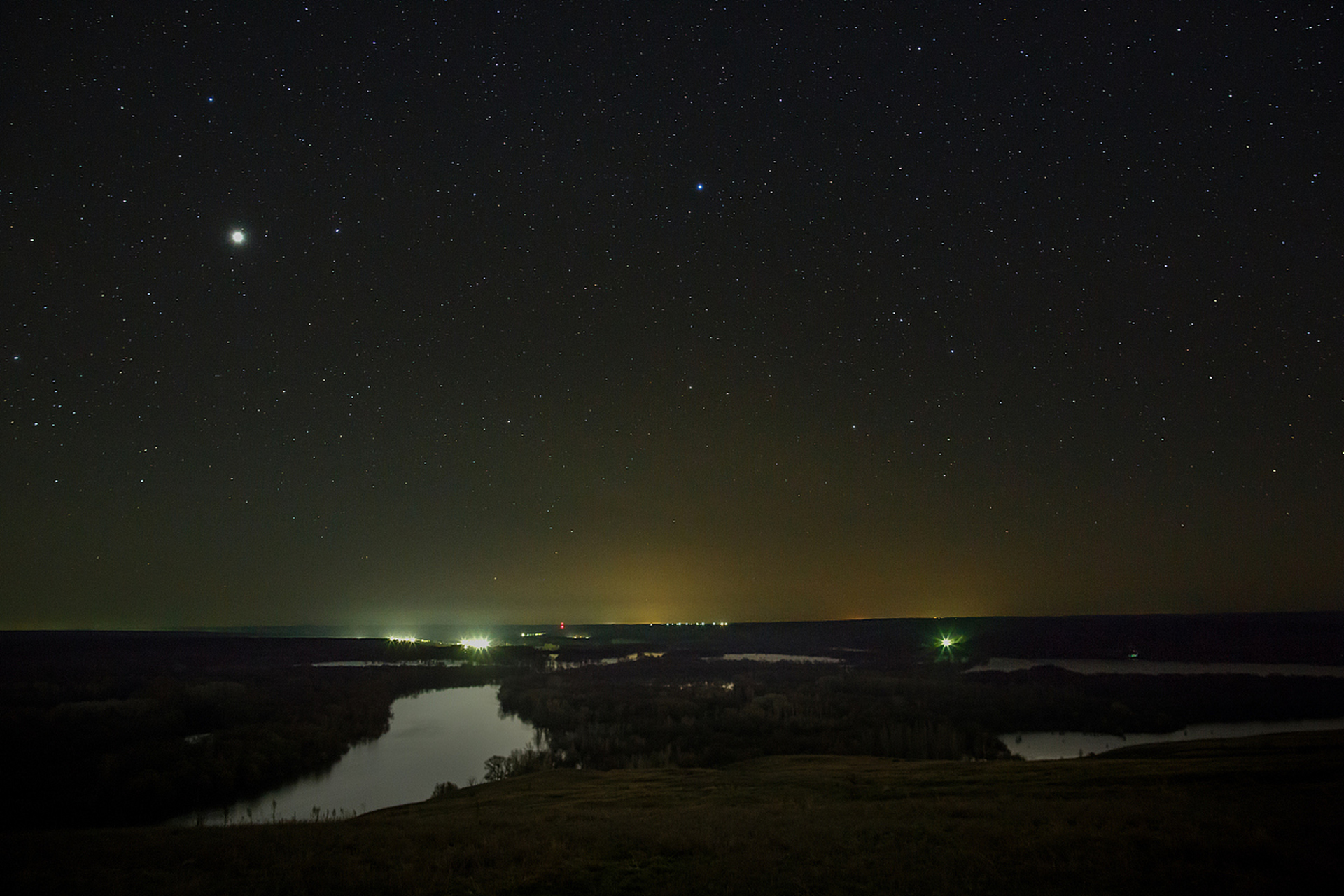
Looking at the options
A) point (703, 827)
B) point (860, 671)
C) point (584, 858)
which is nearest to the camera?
point (584, 858)

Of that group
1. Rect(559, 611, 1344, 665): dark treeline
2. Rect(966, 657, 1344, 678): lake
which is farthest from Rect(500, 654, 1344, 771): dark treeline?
Rect(559, 611, 1344, 665): dark treeline

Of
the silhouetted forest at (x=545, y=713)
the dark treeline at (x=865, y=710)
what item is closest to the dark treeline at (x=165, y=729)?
the silhouetted forest at (x=545, y=713)

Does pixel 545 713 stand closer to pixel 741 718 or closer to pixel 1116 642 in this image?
pixel 741 718

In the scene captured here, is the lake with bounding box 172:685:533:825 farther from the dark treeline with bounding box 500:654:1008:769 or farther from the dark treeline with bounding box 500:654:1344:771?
the dark treeline with bounding box 500:654:1008:769

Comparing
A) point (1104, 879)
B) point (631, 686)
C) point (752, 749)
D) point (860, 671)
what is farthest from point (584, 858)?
point (860, 671)

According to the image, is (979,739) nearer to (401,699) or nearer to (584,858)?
(584,858)

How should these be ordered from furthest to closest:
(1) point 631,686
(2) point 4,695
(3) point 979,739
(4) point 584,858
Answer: (1) point 631,686 < (2) point 4,695 < (3) point 979,739 < (4) point 584,858

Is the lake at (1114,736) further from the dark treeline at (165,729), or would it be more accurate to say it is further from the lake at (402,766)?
the dark treeline at (165,729)
